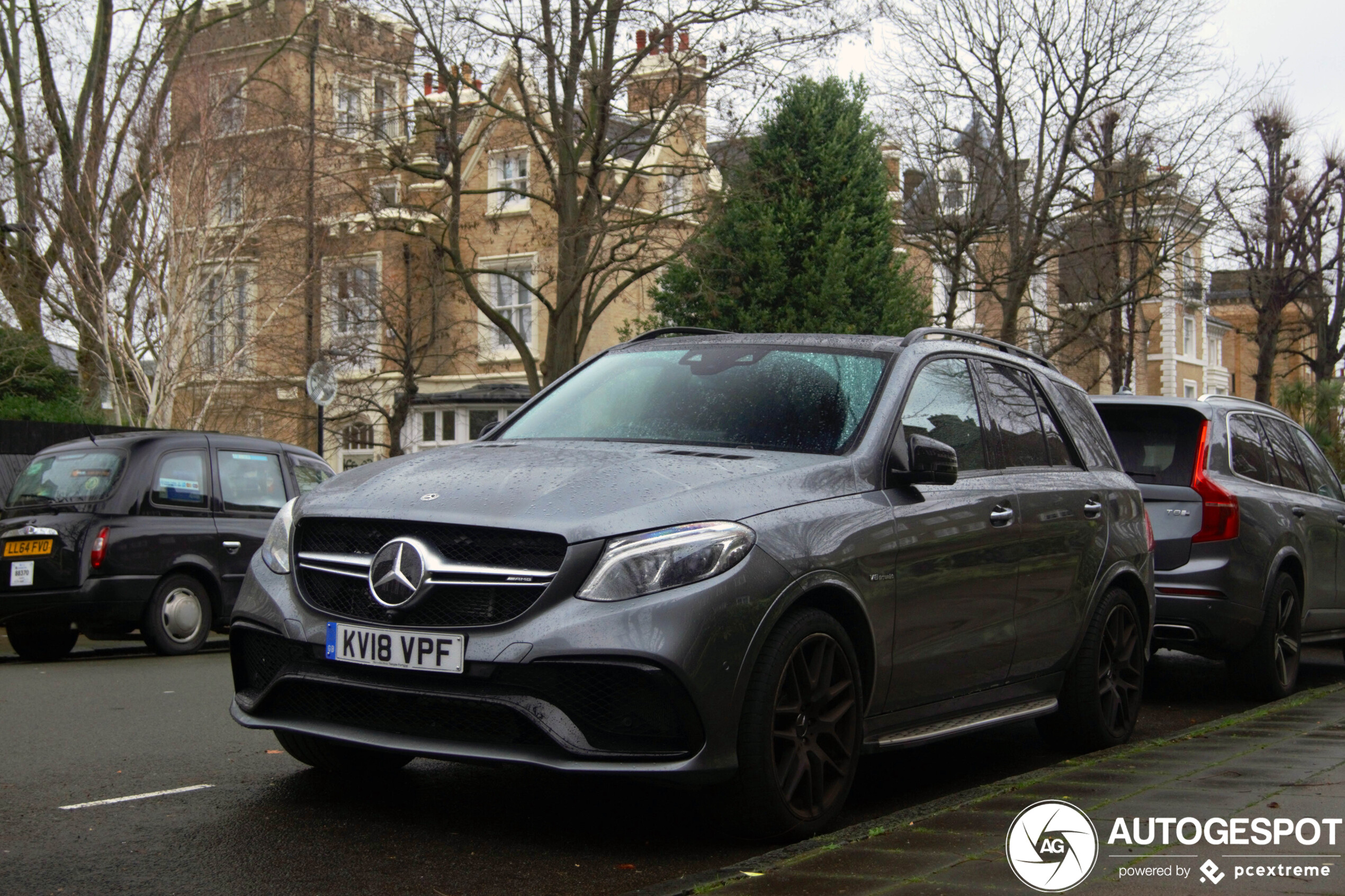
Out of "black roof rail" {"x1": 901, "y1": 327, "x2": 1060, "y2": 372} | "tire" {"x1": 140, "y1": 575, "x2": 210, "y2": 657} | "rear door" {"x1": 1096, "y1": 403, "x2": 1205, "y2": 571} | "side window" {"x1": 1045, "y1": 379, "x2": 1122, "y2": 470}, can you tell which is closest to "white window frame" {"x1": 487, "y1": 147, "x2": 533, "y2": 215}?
"tire" {"x1": 140, "y1": 575, "x2": 210, "y2": 657}

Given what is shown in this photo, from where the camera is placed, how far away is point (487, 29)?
24156 millimetres

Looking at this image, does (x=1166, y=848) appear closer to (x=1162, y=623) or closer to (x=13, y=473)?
(x=1162, y=623)

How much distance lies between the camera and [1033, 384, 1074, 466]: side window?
725 cm

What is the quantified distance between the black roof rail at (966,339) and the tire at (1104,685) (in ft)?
4.05

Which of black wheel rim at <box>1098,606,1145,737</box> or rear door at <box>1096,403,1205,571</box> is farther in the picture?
rear door at <box>1096,403,1205,571</box>

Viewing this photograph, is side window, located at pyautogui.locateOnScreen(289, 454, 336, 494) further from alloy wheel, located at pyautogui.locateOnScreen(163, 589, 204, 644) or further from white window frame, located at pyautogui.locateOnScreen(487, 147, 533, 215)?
white window frame, located at pyautogui.locateOnScreen(487, 147, 533, 215)

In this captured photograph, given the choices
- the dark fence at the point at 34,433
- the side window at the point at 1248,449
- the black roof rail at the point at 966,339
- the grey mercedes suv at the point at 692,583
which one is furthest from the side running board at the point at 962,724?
the dark fence at the point at 34,433

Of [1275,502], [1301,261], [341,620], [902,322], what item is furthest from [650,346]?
[1301,261]

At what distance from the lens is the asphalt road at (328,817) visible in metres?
4.49

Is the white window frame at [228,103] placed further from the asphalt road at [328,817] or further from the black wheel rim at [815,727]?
the black wheel rim at [815,727]

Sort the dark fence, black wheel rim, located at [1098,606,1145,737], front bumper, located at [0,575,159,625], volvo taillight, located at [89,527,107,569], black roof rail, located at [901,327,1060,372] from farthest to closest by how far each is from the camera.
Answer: the dark fence < volvo taillight, located at [89,527,107,569] < front bumper, located at [0,575,159,625] < black wheel rim, located at [1098,606,1145,737] < black roof rail, located at [901,327,1060,372]

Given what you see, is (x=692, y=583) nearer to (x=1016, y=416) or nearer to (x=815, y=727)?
(x=815, y=727)

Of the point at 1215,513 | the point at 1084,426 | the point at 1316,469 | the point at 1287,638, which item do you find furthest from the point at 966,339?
the point at 1316,469

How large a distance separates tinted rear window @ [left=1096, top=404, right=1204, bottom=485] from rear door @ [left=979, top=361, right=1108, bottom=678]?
84.1 inches
